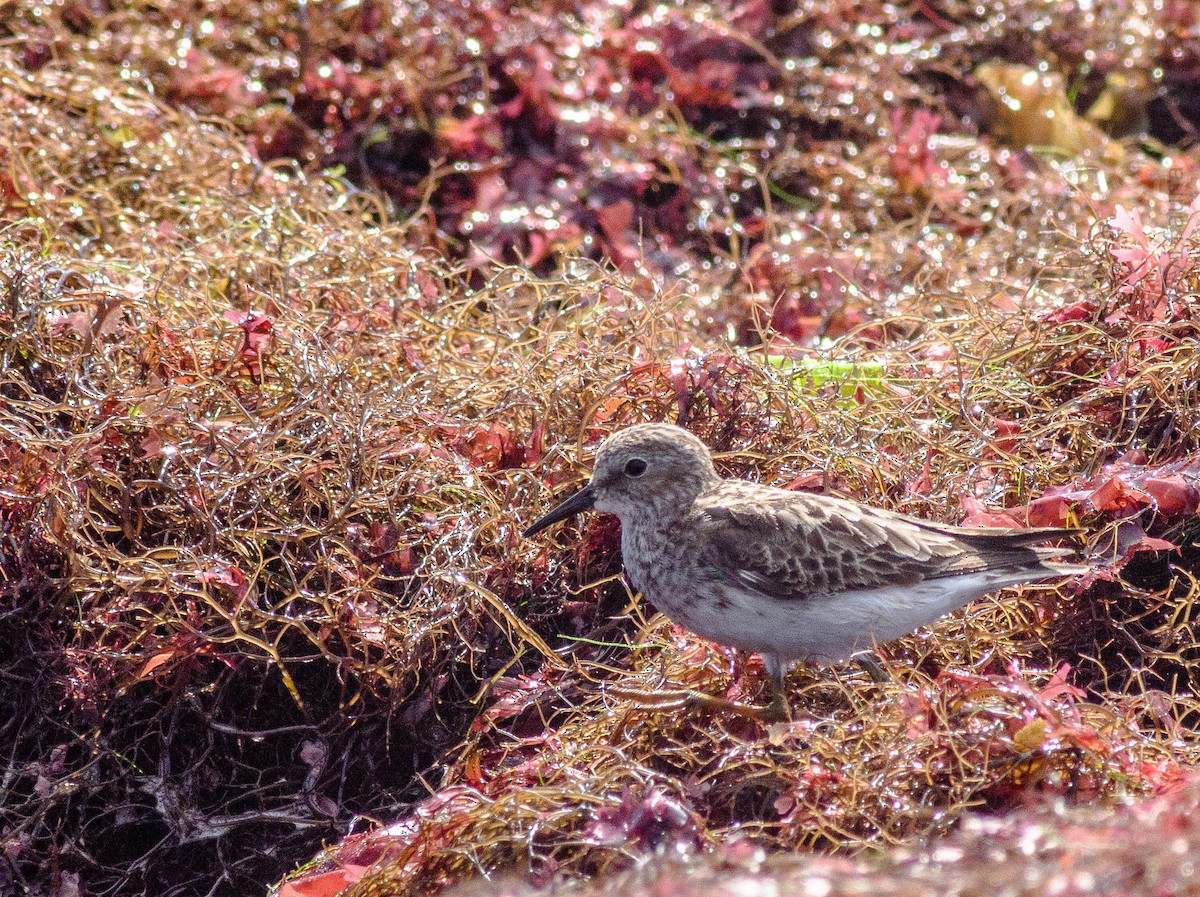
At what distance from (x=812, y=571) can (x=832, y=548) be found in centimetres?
10

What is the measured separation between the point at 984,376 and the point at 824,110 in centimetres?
304

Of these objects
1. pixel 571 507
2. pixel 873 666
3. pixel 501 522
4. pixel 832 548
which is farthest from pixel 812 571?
pixel 501 522

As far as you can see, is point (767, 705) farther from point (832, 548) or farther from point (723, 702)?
point (832, 548)

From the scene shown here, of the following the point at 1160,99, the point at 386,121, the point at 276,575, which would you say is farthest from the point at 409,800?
the point at 1160,99

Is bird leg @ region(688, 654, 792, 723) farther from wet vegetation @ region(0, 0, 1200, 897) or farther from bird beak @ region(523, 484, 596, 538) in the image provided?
bird beak @ region(523, 484, 596, 538)

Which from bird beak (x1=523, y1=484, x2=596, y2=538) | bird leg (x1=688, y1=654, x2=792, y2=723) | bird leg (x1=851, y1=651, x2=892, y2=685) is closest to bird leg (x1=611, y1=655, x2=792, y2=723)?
bird leg (x1=688, y1=654, x2=792, y2=723)

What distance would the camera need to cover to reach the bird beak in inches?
156

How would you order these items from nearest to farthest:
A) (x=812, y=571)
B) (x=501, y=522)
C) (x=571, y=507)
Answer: (x=812, y=571)
(x=571, y=507)
(x=501, y=522)

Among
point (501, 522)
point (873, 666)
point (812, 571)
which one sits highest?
point (812, 571)

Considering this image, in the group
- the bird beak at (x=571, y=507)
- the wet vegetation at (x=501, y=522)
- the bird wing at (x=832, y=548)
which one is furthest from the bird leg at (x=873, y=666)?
the bird beak at (x=571, y=507)

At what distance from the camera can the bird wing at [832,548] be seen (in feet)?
11.7

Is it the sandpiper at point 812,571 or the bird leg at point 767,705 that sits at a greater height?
the sandpiper at point 812,571

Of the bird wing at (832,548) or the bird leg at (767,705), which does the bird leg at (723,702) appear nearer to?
the bird leg at (767,705)

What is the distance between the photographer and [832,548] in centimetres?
363
